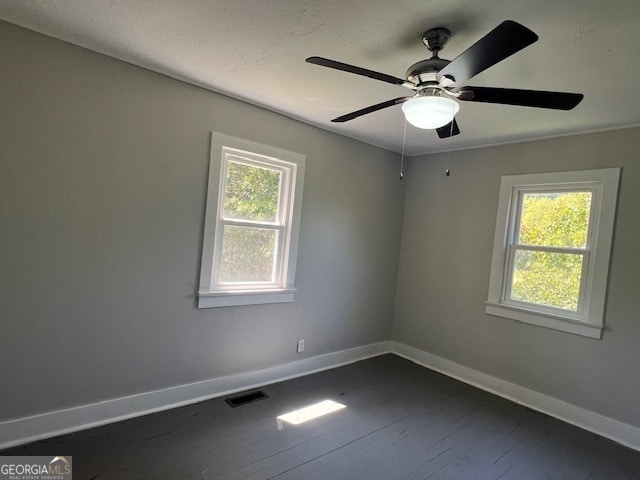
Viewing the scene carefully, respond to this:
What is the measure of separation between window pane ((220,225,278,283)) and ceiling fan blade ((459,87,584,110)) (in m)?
1.95

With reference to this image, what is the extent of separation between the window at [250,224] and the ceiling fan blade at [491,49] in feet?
5.84

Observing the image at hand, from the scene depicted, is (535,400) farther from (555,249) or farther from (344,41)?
(344,41)

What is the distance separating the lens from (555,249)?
9.84ft

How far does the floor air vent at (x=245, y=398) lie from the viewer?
2672mm

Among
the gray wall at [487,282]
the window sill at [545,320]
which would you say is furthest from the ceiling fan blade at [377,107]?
the window sill at [545,320]

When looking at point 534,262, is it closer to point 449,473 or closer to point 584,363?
point 584,363

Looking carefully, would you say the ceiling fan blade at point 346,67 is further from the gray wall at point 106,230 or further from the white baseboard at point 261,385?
the white baseboard at point 261,385

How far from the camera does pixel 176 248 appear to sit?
2486 millimetres

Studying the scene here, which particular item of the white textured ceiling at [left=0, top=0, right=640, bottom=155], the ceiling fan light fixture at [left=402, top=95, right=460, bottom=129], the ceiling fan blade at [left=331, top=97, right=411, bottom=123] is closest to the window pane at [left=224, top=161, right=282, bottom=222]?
the white textured ceiling at [left=0, top=0, right=640, bottom=155]

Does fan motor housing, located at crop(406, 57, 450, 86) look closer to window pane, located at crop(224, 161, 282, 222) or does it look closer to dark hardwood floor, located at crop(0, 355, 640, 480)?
window pane, located at crop(224, 161, 282, 222)

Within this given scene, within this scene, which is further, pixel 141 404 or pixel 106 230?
pixel 141 404

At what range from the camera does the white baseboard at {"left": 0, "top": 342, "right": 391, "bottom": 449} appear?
6.57 feet

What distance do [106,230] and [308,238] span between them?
5.44 feet

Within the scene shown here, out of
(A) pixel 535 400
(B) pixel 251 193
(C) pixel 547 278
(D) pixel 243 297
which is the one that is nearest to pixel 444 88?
(B) pixel 251 193
